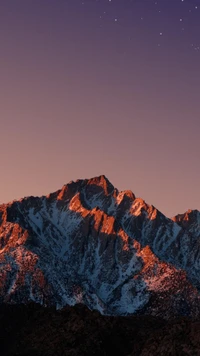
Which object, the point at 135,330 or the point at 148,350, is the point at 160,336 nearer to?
the point at 148,350

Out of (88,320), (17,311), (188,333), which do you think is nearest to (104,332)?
(88,320)

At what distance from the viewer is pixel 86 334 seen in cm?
15162

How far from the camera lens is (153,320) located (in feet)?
602

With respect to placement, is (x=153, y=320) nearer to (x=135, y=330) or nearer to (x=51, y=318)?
(x=135, y=330)

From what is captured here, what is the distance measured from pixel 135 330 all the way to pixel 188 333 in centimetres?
3439

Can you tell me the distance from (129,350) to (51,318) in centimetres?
3374

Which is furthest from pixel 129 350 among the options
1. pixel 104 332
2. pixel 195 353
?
pixel 195 353

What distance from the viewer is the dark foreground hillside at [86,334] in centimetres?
12875

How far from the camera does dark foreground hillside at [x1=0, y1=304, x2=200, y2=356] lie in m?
129

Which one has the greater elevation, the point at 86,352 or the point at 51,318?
the point at 51,318

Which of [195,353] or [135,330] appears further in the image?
[135,330]

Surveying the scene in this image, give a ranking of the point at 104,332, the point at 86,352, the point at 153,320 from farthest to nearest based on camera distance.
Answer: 1. the point at 153,320
2. the point at 104,332
3. the point at 86,352

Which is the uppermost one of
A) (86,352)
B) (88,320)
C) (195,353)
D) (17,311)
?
(17,311)

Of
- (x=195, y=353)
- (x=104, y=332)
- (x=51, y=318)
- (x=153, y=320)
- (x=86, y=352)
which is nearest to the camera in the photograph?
(x=195, y=353)
